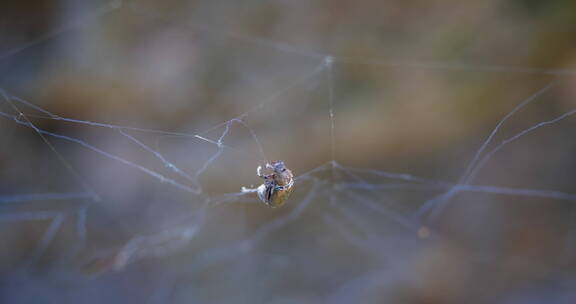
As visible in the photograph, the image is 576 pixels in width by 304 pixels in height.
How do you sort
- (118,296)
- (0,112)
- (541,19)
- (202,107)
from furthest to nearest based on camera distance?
(118,296), (202,107), (0,112), (541,19)

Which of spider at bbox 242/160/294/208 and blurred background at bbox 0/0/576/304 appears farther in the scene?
blurred background at bbox 0/0/576/304

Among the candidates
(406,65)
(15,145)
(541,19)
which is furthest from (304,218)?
(15,145)

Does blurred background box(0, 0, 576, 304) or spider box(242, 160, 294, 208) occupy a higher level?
blurred background box(0, 0, 576, 304)

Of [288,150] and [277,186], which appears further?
[288,150]

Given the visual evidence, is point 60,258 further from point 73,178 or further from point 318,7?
point 318,7

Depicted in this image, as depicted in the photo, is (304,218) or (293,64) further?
(304,218)

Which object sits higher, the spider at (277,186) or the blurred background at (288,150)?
the blurred background at (288,150)

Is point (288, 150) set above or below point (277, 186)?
above

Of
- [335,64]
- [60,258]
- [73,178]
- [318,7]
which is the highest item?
[318,7]
